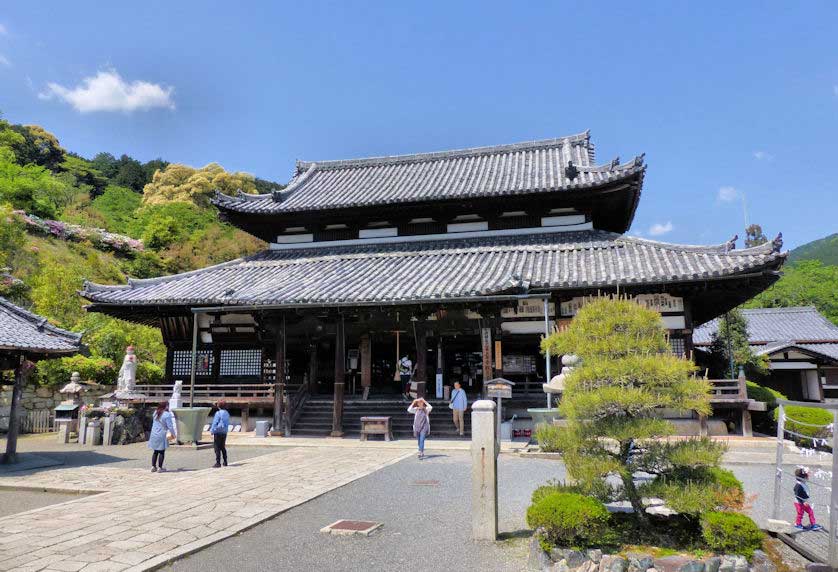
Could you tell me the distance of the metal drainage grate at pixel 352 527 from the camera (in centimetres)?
711

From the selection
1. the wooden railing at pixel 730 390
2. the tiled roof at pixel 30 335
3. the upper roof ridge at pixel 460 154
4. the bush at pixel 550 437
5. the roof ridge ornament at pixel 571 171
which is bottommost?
the bush at pixel 550 437

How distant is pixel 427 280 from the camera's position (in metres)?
18.2

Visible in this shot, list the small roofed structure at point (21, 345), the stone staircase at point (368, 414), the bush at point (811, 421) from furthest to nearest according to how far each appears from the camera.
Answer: the stone staircase at point (368, 414)
the bush at point (811, 421)
the small roofed structure at point (21, 345)

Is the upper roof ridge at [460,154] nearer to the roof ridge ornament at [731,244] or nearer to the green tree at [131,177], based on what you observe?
the roof ridge ornament at [731,244]

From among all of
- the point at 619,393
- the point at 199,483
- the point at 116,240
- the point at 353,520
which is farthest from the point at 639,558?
the point at 116,240

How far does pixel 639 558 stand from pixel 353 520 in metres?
4.02

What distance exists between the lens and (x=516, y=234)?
861 inches

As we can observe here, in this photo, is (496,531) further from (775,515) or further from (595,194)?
(595,194)

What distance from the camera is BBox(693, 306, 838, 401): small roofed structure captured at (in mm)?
26031

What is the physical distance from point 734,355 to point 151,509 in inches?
911

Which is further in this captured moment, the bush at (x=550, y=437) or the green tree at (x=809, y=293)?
the green tree at (x=809, y=293)

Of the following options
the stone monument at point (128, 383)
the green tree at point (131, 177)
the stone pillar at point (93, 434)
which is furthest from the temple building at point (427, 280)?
the green tree at point (131, 177)

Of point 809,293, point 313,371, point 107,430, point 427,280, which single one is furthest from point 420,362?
point 809,293

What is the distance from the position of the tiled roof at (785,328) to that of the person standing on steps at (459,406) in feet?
68.3
